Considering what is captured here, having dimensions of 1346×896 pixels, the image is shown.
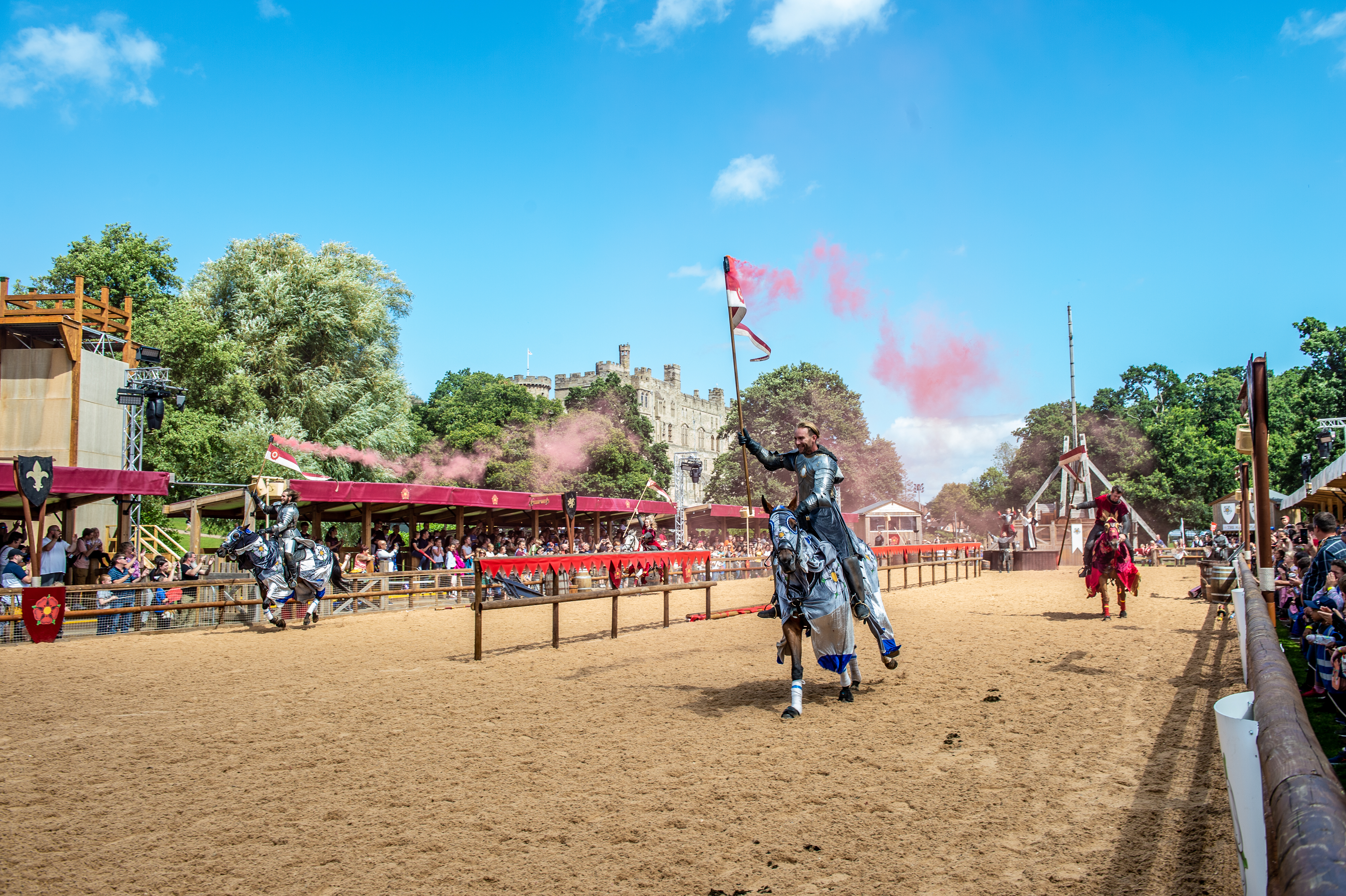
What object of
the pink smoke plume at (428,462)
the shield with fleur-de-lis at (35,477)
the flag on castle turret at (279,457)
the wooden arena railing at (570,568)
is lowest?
the wooden arena railing at (570,568)

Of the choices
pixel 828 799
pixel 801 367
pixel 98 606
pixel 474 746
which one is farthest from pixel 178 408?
pixel 801 367

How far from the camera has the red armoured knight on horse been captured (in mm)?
13391

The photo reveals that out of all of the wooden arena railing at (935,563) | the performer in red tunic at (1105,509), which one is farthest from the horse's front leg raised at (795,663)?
the wooden arena railing at (935,563)

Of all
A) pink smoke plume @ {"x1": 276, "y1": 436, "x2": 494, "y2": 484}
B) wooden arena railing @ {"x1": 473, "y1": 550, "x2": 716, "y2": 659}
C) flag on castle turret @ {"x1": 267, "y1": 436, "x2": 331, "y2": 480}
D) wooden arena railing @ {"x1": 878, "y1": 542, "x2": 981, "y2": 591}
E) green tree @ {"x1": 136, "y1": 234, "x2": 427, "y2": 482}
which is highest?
green tree @ {"x1": 136, "y1": 234, "x2": 427, "y2": 482}

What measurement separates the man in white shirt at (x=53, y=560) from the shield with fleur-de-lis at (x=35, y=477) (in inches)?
39.5

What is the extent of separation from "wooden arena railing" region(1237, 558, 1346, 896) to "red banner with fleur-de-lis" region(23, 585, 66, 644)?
14428mm

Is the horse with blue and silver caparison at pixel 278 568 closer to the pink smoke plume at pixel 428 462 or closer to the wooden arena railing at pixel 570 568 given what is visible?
the wooden arena railing at pixel 570 568

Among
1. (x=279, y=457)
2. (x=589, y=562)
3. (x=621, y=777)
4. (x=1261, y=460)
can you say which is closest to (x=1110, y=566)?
(x=1261, y=460)

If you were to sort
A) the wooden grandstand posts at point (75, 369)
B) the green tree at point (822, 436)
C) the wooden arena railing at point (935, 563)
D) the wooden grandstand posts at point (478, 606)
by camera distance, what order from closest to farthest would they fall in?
the wooden grandstand posts at point (478, 606)
the wooden arena railing at point (935, 563)
the wooden grandstand posts at point (75, 369)
the green tree at point (822, 436)

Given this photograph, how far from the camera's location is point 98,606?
520 inches

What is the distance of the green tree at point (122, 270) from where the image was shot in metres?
33.5

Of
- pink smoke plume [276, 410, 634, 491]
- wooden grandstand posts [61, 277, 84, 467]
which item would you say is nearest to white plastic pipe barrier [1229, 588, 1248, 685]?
wooden grandstand posts [61, 277, 84, 467]

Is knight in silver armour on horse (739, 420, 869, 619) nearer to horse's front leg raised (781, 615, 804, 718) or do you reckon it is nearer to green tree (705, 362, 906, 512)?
horse's front leg raised (781, 615, 804, 718)

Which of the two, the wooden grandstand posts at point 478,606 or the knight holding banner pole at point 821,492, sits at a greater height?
the knight holding banner pole at point 821,492
